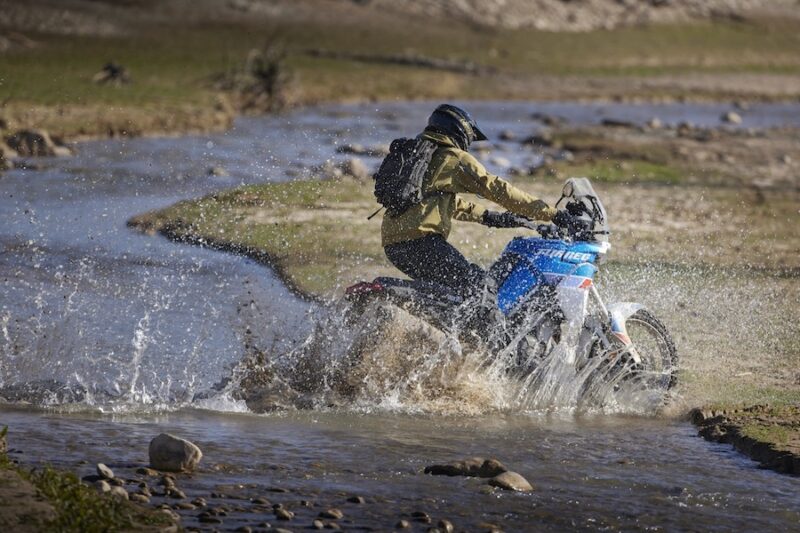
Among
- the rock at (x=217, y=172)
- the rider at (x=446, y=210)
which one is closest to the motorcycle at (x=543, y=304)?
the rider at (x=446, y=210)

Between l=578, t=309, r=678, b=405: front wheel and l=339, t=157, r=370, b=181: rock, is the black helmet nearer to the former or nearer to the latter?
l=578, t=309, r=678, b=405: front wheel

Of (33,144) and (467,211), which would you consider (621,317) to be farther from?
(33,144)

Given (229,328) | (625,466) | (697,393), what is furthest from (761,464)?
(229,328)

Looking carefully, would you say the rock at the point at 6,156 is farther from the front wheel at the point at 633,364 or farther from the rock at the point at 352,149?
the front wheel at the point at 633,364

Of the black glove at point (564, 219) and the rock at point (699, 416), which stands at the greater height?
the black glove at point (564, 219)

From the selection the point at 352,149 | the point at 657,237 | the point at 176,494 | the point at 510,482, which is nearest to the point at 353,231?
the point at 657,237

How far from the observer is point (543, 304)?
32.5 ft

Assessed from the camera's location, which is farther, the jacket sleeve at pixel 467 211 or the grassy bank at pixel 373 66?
the grassy bank at pixel 373 66

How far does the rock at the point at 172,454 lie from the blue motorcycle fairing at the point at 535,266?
281cm

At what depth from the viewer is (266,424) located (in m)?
9.22

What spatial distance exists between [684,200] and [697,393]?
1136 cm

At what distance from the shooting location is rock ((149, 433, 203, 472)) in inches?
305

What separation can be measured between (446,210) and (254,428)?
197 centimetres

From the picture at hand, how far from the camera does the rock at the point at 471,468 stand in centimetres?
805
